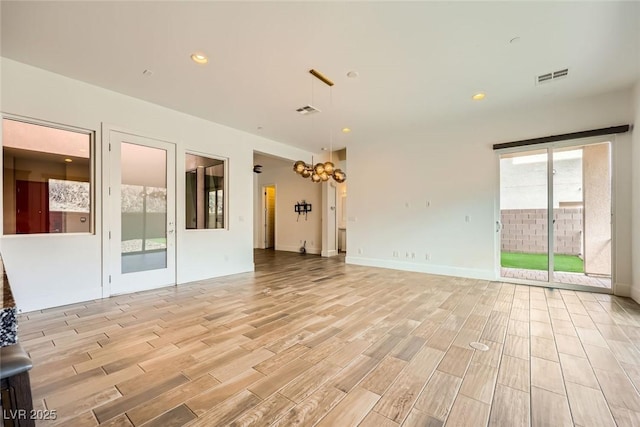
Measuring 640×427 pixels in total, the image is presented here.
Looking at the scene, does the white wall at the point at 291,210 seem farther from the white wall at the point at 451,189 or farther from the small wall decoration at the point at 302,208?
the white wall at the point at 451,189

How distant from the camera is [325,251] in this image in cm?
834

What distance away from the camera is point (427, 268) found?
5785 millimetres

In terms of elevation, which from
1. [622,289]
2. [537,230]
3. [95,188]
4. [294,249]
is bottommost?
[294,249]

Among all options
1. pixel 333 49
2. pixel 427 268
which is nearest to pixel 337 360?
pixel 333 49

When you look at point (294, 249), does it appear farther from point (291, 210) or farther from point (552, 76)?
point (552, 76)

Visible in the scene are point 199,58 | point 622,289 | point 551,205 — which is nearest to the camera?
point 199,58

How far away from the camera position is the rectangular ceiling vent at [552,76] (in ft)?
11.7

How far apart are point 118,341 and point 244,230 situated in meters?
3.52

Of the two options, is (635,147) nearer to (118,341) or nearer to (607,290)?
(607,290)

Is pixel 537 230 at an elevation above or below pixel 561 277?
above

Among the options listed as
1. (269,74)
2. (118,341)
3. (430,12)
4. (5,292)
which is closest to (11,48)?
(269,74)

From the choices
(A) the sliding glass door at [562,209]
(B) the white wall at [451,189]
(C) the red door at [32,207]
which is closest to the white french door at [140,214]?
(C) the red door at [32,207]

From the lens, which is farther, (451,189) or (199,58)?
(451,189)

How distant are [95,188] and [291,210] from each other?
19.8 ft
